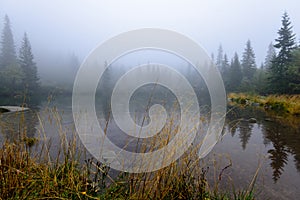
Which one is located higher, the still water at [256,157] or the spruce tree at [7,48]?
the spruce tree at [7,48]

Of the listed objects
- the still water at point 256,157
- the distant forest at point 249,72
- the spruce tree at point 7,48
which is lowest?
the still water at point 256,157

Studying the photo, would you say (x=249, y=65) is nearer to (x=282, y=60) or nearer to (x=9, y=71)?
(x=282, y=60)

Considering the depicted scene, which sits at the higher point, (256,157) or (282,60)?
(282,60)

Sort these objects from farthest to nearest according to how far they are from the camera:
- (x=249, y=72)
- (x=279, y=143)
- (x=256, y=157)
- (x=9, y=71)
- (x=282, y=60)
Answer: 1. (x=249, y=72)
2. (x=9, y=71)
3. (x=282, y=60)
4. (x=279, y=143)
5. (x=256, y=157)

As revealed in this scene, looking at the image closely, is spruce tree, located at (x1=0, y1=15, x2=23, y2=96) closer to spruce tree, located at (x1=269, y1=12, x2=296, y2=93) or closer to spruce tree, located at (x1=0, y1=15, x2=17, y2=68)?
spruce tree, located at (x1=0, y1=15, x2=17, y2=68)

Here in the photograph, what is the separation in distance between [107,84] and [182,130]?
18365 millimetres

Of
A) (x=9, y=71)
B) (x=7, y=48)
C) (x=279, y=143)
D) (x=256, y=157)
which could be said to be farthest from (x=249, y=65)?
(x=7, y=48)

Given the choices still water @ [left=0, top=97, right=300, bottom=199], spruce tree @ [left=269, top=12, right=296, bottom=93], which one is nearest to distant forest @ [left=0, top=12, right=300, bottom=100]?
spruce tree @ [left=269, top=12, right=296, bottom=93]

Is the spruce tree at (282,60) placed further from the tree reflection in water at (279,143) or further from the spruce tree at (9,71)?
the spruce tree at (9,71)

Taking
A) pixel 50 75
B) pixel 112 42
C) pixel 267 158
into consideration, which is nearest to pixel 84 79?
pixel 112 42

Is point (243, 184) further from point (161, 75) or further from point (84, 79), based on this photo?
point (84, 79)

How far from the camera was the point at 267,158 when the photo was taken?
10.6 ft

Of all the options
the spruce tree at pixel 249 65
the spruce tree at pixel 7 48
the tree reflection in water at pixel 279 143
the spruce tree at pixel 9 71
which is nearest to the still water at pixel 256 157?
the tree reflection in water at pixel 279 143

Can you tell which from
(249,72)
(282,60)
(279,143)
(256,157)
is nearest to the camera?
(256,157)
